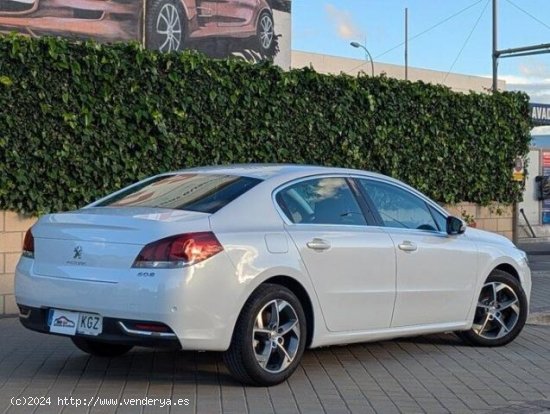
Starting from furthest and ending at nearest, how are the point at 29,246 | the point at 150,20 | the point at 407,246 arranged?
1. the point at 150,20
2. the point at 407,246
3. the point at 29,246

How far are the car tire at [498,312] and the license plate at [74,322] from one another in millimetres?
3713

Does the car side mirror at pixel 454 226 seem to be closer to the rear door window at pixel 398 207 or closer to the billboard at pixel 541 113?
the rear door window at pixel 398 207

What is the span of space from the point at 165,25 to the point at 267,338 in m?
12.3

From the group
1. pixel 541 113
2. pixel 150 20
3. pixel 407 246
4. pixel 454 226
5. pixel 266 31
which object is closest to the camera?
pixel 407 246

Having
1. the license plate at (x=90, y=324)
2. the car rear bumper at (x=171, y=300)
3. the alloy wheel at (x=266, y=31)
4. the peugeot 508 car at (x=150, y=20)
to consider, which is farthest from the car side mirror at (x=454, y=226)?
the alloy wheel at (x=266, y=31)

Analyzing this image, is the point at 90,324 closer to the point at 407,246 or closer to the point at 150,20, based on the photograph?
the point at 407,246

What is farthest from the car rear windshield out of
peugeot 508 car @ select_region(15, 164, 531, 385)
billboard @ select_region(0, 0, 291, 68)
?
billboard @ select_region(0, 0, 291, 68)

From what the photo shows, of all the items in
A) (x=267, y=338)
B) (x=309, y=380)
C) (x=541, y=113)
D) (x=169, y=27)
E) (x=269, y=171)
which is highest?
(x=169, y=27)

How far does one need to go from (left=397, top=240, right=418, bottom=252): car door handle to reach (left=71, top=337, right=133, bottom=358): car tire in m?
2.34

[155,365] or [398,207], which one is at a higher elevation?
[398,207]

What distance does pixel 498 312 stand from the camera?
8.68 meters

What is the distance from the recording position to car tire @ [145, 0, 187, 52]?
Result: 17641mm

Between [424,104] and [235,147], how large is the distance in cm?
401

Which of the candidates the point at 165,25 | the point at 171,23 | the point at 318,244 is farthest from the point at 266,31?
the point at 318,244
